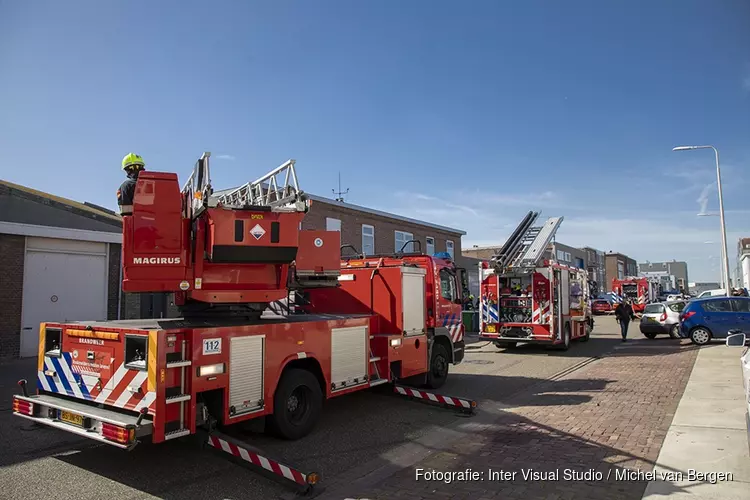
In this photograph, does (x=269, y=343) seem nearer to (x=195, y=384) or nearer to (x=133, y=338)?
(x=195, y=384)

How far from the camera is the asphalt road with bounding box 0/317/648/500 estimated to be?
5129mm

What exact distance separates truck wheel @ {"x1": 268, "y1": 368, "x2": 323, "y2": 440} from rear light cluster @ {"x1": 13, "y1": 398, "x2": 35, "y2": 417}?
8.69 feet

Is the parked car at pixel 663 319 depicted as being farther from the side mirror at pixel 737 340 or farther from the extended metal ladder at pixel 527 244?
the side mirror at pixel 737 340

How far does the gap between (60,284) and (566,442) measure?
13.4 m

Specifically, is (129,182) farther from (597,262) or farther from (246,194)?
(597,262)

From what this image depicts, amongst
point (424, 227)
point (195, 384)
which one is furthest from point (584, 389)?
point (424, 227)

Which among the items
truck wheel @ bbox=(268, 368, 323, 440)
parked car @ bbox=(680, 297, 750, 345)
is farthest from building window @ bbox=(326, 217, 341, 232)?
truck wheel @ bbox=(268, 368, 323, 440)

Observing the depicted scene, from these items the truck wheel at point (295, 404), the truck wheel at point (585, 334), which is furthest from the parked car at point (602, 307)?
the truck wheel at point (295, 404)

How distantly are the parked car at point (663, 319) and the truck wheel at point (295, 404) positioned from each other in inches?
685

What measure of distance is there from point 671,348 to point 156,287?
16650 millimetres

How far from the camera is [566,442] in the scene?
6.62 meters

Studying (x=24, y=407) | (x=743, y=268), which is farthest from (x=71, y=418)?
(x=743, y=268)

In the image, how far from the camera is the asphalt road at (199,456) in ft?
16.8

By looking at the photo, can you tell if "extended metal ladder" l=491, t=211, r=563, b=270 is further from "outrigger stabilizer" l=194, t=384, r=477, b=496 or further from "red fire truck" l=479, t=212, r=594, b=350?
"outrigger stabilizer" l=194, t=384, r=477, b=496
